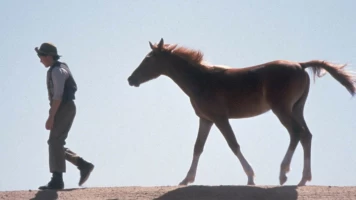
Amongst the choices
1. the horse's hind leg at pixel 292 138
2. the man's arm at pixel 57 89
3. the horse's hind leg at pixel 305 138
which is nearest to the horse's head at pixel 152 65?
the man's arm at pixel 57 89

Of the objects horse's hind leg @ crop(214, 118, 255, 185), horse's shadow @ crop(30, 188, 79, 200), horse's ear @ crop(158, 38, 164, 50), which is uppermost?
horse's ear @ crop(158, 38, 164, 50)

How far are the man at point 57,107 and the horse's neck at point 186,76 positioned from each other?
1.93 m

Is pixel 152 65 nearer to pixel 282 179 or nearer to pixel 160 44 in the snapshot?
pixel 160 44

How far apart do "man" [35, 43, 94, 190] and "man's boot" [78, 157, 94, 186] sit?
459mm

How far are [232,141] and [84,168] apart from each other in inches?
93.7

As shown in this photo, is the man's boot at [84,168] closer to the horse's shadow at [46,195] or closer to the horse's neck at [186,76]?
the horse's shadow at [46,195]

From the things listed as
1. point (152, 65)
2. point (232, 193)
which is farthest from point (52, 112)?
point (232, 193)

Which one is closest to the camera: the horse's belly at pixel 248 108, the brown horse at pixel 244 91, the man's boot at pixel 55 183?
the man's boot at pixel 55 183

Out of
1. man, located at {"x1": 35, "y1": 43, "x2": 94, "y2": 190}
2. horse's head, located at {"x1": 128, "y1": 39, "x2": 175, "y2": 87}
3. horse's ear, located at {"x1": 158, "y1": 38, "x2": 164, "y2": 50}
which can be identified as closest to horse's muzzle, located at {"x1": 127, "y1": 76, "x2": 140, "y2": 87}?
horse's head, located at {"x1": 128, "y1": 39, "x2": 175, "y2": 87}

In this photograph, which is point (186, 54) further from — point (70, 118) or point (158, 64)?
point (70, 118)

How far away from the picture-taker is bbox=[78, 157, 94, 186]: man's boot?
41.9 ft

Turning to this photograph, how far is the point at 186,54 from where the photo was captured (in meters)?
13.5

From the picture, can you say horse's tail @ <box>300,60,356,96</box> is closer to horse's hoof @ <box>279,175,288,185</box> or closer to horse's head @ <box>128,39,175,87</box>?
horse's hoof @ <box>279,175,288,185</box>

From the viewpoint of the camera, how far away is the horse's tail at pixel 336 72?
12953 mm
